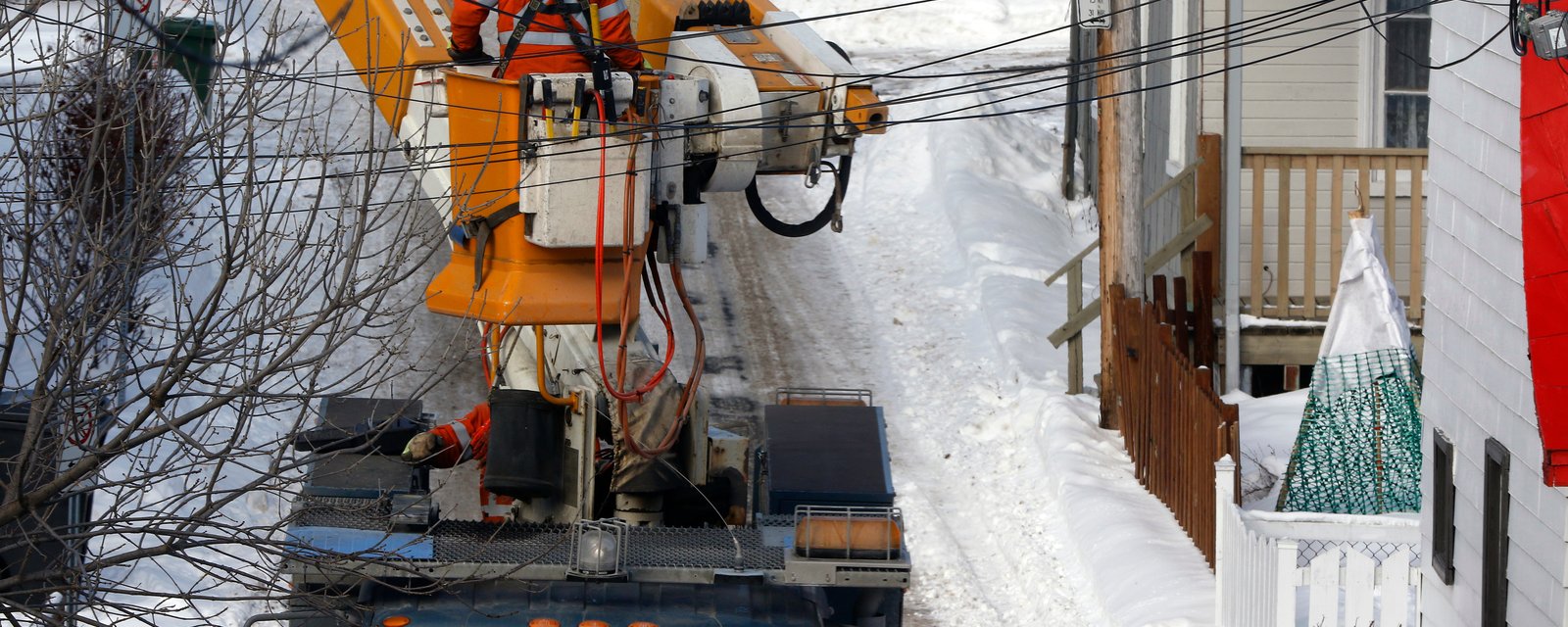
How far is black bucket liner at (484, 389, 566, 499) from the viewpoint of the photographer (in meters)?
7.37

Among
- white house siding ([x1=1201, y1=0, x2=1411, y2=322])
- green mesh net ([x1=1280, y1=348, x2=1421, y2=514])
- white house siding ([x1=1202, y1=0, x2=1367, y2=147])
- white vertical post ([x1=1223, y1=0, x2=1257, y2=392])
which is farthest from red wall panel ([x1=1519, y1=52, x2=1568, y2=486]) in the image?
A: white house siding ([x1=1202, y1=0, x2=1367, y2=147])

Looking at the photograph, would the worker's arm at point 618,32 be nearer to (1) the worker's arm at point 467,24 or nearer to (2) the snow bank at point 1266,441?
(1) the worker's arm at point 467,24

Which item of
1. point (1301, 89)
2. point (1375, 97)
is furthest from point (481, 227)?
point (1375, 97)

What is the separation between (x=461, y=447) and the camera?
809 cm

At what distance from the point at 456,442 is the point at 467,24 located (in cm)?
185

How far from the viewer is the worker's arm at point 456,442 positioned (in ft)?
25.7

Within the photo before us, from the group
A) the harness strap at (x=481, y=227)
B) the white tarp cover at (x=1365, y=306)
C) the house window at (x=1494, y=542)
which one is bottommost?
the house window at (x=1494, y=542)

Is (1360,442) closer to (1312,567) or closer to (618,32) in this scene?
(1312,567)

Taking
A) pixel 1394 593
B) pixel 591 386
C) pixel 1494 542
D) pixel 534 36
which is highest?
pixel 534 36

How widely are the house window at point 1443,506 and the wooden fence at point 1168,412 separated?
1.18 metres

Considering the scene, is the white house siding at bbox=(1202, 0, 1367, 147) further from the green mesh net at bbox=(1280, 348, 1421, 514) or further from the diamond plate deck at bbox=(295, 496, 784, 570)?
the diamond plate deck at bbox=(295, 496, 784, 570)

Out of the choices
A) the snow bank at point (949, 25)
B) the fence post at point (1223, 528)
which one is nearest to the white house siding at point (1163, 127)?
the fence post at point (1223, 528)

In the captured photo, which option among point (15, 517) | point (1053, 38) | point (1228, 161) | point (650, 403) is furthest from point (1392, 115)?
point (1053, 38)

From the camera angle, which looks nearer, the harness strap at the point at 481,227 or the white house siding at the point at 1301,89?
the harness strap at the point at 481,227
